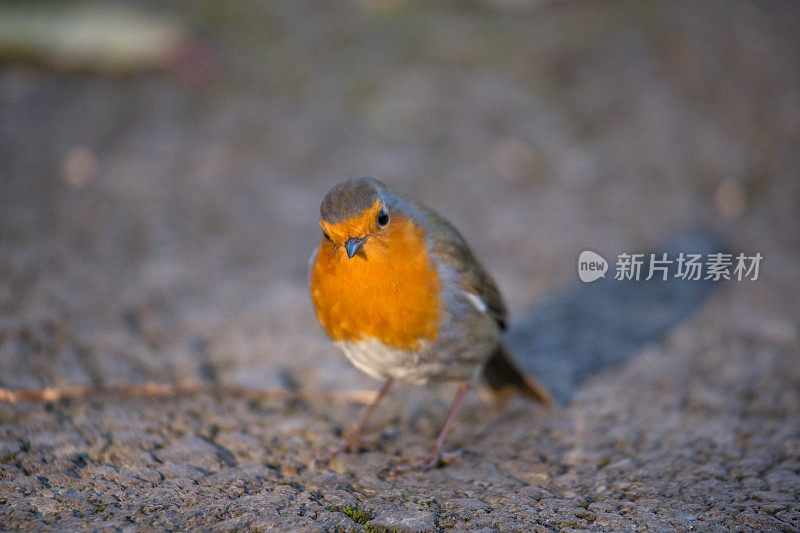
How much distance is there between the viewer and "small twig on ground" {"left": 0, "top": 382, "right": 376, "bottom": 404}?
9.95ft

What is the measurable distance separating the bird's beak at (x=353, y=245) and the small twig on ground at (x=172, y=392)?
112cm

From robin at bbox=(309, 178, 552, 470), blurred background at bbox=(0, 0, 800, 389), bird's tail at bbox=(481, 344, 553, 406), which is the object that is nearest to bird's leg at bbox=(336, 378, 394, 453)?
robin at bbox=(309, 178, 552, 470)

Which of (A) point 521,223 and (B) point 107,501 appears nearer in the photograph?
(B) point 107,501

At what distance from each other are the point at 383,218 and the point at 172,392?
4.67 feet

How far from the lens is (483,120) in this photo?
6242mm

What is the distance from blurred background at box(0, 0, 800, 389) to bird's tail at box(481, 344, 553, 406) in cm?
63

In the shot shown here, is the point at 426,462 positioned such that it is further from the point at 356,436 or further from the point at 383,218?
the point at 383,218

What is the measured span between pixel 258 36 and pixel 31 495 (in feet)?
19.3

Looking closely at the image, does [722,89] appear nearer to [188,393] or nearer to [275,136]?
[275,136]

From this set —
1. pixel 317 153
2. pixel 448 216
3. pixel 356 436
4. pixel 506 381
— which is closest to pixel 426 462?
pixel 356 436

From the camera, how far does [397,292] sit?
8.91 ft

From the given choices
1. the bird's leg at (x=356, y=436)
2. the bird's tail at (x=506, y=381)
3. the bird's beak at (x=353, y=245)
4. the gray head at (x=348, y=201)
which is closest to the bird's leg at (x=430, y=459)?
the bird's leg at (x=356, y=436)

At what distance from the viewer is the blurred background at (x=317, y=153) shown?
13.1 feet

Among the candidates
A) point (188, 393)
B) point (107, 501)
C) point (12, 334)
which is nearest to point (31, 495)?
point (107, 501)
